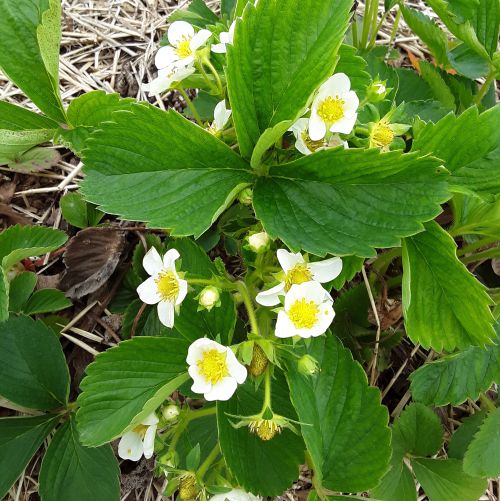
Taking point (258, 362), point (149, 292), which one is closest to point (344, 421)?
point (258, 362)

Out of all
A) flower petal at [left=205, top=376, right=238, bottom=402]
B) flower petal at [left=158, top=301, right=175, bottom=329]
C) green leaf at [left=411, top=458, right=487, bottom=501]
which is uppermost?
flower petal at [left=158, top=301, right=175, bottom=329]

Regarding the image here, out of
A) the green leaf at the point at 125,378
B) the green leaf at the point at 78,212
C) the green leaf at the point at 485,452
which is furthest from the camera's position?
the green leaf at the point at 78,212

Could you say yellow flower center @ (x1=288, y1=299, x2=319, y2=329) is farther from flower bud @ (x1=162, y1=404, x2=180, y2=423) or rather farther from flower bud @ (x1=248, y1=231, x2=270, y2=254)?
flower bud @ (x1=162, y1=404, x2=180, y2=423)

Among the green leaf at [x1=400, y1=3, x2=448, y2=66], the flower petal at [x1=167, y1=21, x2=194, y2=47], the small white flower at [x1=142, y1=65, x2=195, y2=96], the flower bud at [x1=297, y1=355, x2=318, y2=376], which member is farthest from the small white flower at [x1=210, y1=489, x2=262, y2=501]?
the green leaf at [x1=400, y1=3, x2=448, y2=66]

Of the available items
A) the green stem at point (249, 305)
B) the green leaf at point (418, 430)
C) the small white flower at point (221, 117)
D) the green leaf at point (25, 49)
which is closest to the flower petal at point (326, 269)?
the green stem at point (249, 305)

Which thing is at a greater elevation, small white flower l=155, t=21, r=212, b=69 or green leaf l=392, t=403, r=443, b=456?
small white flower l=155, t=21, r=212, b=69

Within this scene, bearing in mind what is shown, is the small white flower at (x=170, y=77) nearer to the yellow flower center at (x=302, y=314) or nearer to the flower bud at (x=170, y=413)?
the yellow flower center at (x=302, y=314)
